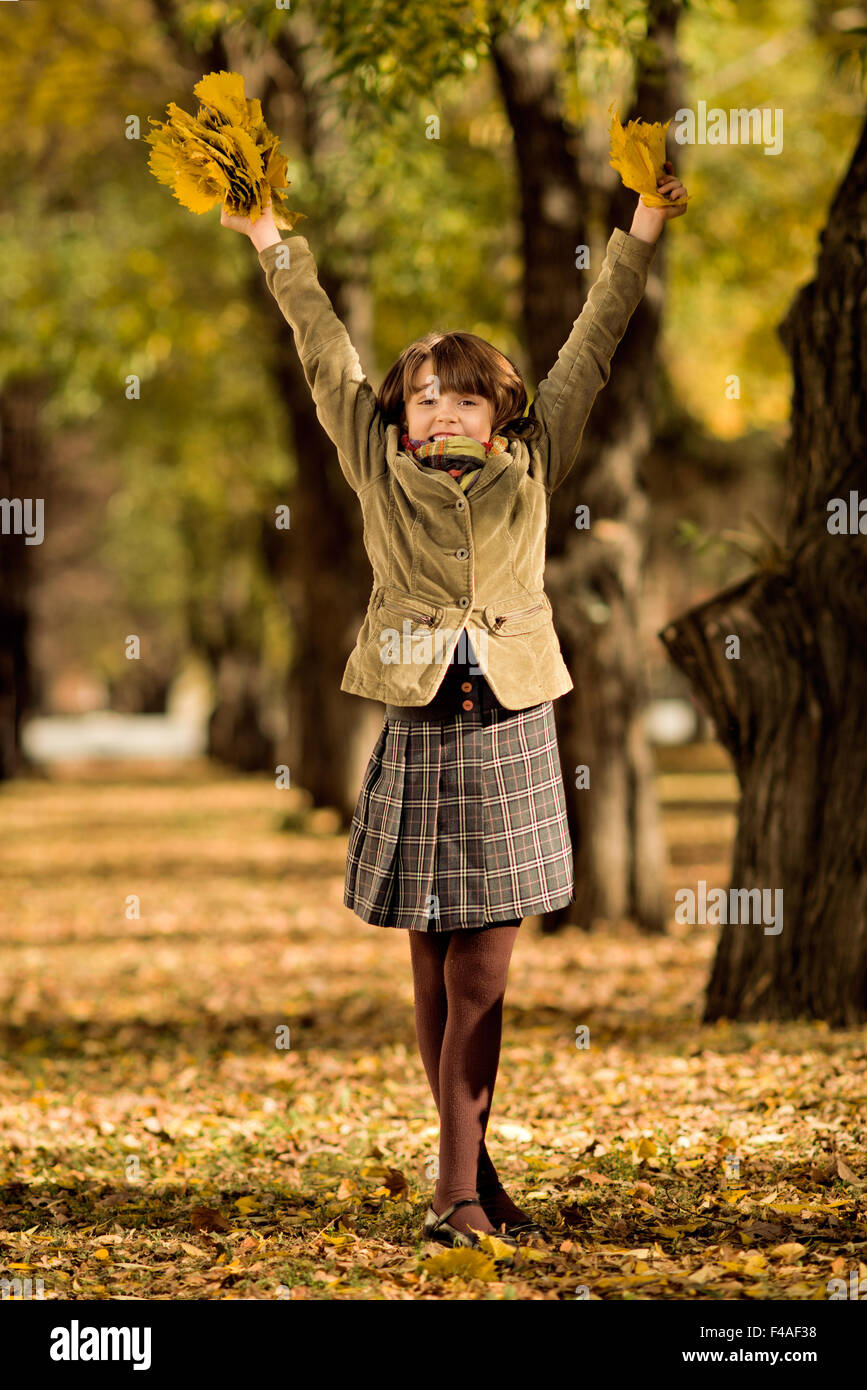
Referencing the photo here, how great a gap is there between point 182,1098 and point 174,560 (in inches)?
1134

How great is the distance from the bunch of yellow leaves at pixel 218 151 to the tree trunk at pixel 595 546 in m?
5.45

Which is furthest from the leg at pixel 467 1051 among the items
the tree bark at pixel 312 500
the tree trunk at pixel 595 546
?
the tree bark at pixel 312 500

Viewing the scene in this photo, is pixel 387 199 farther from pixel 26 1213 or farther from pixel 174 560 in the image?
pixel 174 560

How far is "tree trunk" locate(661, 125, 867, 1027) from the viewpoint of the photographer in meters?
5.83

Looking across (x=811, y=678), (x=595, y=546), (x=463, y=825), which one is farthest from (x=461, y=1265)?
(x=595, y=546)

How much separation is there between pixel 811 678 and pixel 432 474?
287 cm

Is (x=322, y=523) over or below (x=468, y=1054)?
over

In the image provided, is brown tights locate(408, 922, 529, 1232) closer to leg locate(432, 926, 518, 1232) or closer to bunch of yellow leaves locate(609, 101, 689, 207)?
leg locate(432, 926, 518, 1232)

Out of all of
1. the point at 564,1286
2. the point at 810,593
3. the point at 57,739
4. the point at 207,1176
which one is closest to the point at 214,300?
the point at 810,593

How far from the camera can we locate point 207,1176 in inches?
184

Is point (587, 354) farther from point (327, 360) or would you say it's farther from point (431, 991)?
point (431, 991)

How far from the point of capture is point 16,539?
24156mm

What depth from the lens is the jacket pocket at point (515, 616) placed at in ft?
11.6

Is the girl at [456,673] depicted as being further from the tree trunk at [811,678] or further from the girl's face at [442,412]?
the tree trunk at [811,678]
